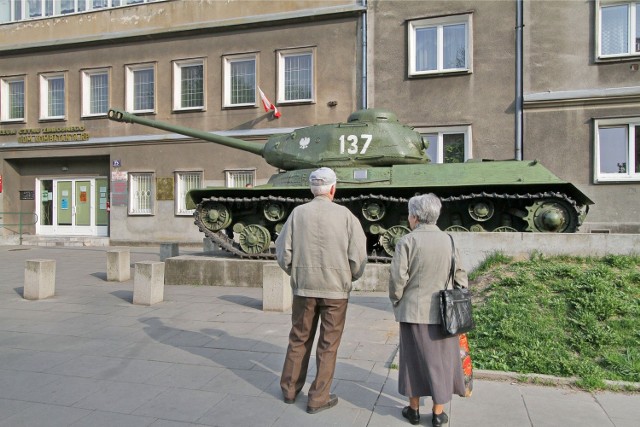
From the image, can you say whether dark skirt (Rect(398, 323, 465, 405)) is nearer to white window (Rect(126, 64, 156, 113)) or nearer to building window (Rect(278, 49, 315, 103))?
building window (Rect(278, 49, 315, 103))

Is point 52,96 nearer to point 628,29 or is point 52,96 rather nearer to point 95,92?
point 95,92

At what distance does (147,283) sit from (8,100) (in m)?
17.4

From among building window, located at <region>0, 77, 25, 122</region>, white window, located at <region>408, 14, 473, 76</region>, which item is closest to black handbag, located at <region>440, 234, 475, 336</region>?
white window, located at <region>408, 14, 473, 76</region>

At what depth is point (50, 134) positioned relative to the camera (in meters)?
19.8

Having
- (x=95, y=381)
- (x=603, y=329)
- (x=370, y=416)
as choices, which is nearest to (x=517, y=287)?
(x=603, y=329)

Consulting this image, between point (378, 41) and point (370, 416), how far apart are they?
14.3 metres

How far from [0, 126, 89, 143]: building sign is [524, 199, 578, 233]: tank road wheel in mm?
16606

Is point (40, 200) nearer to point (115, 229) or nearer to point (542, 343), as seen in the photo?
point (115, 229)

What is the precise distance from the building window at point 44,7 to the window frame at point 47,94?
2416mm

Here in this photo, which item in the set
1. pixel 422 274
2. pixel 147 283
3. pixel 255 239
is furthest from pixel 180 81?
pixel 422 274

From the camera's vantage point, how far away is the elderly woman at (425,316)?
358 centimetres

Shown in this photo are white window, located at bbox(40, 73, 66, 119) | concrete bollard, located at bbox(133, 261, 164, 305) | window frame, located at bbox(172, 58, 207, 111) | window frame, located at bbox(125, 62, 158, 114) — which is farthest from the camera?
white window, located at bbox(40, 73, 66, 119)

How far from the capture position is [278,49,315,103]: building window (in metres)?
17.1

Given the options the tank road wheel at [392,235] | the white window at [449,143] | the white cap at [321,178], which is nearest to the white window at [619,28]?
the white window at [449,143]
